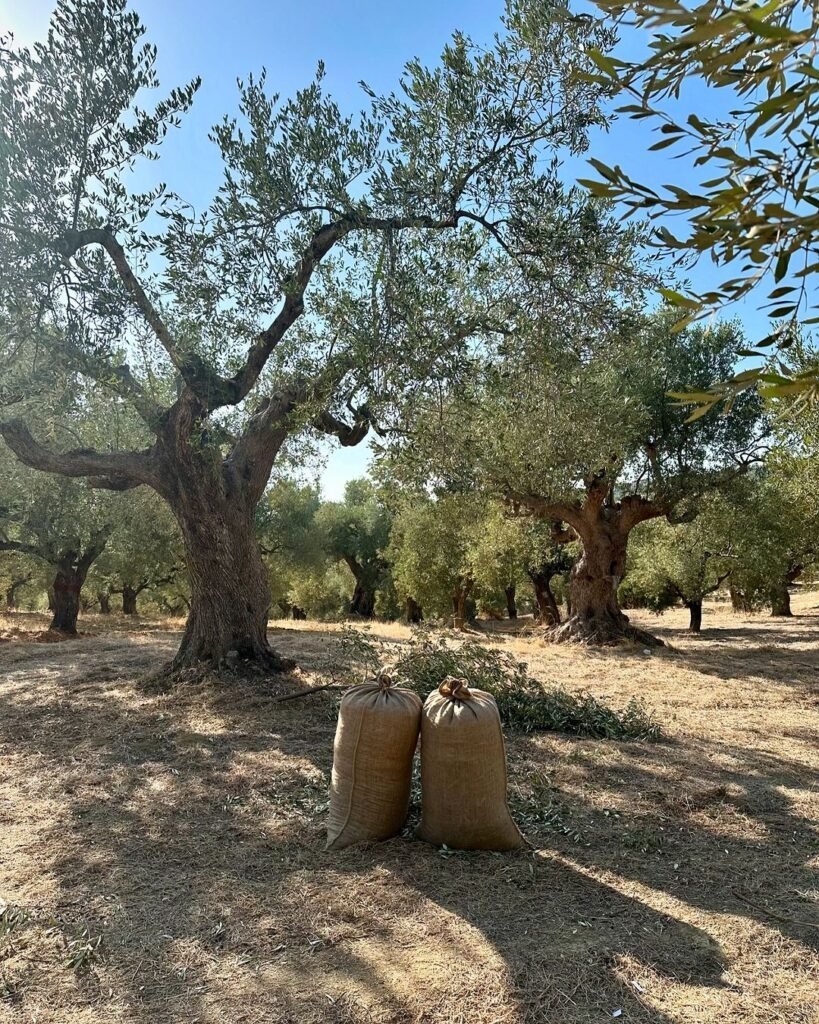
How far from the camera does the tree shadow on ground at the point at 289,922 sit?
2654 mm

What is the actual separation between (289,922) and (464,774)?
1.17 m

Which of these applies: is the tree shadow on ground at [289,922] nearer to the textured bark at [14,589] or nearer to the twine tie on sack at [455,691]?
the twine tie on sack at [455,691]

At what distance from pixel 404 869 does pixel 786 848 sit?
2379 millimetres

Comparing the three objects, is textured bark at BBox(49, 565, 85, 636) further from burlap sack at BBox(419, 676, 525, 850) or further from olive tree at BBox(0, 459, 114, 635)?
burlap sack at BBox(419, 676, 525, 850)

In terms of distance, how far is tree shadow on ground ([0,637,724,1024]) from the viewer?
2654 millimetres

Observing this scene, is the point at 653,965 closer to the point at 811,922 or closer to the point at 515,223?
the point at 811,922

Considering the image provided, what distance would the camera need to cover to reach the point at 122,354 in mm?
9156

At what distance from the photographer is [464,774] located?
12.7 ft

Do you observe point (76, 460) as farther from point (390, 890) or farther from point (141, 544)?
point (141, 544)

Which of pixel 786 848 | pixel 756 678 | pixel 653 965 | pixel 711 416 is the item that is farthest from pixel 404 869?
pixel 711 416

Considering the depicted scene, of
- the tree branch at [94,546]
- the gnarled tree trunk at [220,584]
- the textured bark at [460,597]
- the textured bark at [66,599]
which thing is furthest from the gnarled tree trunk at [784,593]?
the textured bark at [66,599]

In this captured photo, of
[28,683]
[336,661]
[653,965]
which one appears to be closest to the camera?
[653,965]

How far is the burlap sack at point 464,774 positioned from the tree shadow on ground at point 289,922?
0.13 meters

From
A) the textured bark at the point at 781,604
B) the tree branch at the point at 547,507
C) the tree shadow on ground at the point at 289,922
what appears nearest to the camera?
the tree shadow on ground at the point at 289,922
